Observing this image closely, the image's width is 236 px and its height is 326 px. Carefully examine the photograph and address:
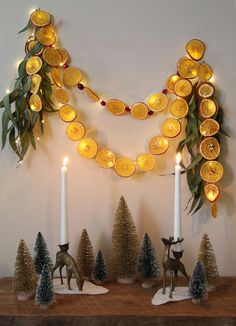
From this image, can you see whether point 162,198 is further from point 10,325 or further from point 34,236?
point 10,325

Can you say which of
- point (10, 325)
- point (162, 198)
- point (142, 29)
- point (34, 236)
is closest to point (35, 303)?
point (10, 325)

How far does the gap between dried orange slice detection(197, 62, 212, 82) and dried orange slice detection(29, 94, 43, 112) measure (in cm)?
46

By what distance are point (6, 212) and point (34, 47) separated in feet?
1.63

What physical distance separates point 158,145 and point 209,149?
14 centimetres

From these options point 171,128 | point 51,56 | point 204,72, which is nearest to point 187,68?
point 204,72

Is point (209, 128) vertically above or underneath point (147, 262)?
above

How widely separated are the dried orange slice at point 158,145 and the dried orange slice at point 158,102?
85 mm

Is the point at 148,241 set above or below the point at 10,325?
above

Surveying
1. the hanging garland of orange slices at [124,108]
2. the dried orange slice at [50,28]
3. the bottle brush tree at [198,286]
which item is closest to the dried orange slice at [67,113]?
the hanging garland of orange slices at [124,108]

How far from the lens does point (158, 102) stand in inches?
42.0

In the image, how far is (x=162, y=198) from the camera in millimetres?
1093

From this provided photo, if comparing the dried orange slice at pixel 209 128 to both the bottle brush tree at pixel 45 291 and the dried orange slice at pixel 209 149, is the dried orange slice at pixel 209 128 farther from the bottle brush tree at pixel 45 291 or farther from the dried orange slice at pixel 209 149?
the bottle brush tree at pixel 45 291

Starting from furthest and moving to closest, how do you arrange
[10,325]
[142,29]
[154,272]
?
[142,29] < [154,272] < [10,325]

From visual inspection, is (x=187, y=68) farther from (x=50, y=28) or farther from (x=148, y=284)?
(x=148, y=284)
